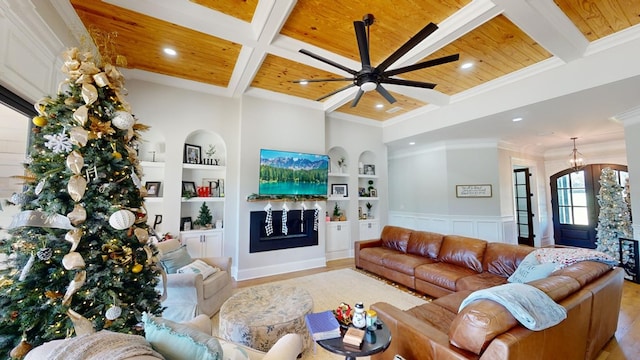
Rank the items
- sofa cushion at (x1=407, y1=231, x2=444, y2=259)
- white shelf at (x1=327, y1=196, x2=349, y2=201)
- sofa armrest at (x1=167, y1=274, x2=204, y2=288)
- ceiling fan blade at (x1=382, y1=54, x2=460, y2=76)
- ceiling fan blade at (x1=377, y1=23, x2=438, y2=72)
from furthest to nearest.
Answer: white shelf at (x1=327, y1=196, x2=349, y2=201) → sofa cushion at (x1=407, y1=231, x2=444, y2=259) → sofa armrest at (x1=167, y1=274, x2=204, y2=288) → ceiling fan blade at (x1=382, y1=54, x2=460, y2=76) → ceiling fan blade at (x1=377, y1=23, x2=438, y2=72)

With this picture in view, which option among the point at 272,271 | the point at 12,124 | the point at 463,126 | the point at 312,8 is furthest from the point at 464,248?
the point at 12,124

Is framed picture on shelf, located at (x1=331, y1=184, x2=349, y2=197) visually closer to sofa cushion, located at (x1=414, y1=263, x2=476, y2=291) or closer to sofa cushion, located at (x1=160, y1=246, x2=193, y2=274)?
sofa cushion, located at (x1=414, y1=263, x2=476, y2=291)

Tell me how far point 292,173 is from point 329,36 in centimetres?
252

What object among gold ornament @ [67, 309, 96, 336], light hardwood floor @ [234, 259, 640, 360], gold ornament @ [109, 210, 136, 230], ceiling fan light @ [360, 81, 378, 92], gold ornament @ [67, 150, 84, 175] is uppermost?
ceiling fan light @ [360, 81, 378, 92]

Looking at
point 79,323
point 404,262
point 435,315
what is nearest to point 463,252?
point 404,262

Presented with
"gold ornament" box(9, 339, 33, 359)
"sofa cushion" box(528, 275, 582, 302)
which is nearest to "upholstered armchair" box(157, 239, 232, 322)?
"gold ornament" box(9, 339, 33, 359)

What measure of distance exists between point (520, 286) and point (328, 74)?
11.3 ft

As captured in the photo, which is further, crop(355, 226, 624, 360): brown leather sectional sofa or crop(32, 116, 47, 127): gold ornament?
crop(32, 116, 47, 127): gold ornament

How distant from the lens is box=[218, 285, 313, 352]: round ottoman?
2004mm

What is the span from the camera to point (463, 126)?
16.2 feet

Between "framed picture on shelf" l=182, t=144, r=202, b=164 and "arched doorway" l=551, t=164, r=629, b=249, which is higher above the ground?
"framed picture on shelf" l=182, t=144, r=202, b=164

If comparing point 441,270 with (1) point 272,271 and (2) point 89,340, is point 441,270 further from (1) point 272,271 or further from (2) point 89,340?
(2) point 89,340

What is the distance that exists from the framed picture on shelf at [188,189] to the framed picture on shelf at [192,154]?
14.7 inches

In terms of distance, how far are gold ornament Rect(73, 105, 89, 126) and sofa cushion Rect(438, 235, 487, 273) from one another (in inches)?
164
